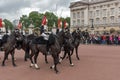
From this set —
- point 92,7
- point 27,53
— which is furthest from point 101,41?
point 92,7

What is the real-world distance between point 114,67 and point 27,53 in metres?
5.46

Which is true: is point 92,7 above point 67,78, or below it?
above

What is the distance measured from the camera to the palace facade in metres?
95.9

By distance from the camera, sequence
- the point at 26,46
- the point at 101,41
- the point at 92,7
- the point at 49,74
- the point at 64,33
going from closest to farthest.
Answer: the point at 49,74, the point at 64,33, the point at 26,46, the point at 101,41, the point at 92,7

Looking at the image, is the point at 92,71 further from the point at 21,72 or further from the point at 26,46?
the point at 26,46

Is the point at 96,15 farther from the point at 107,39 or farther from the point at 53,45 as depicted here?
the point at 53,45

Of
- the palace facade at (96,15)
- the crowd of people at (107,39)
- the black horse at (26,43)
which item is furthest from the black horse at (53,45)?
the palace facade at (96,15)

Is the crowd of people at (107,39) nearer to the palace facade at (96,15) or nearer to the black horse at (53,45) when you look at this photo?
the black horse at (53,45)

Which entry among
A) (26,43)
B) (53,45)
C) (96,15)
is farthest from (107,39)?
(96,15)

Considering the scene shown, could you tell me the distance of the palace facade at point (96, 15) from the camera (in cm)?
9594

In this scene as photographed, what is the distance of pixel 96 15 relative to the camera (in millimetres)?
106188

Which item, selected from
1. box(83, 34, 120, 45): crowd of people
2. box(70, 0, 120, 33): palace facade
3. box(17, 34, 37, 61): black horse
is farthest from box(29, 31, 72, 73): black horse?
box(70, 0, 120, 33): palace facade

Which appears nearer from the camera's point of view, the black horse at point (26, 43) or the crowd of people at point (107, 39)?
the black horse at point (26, 43)

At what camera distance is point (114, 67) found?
15.2m
